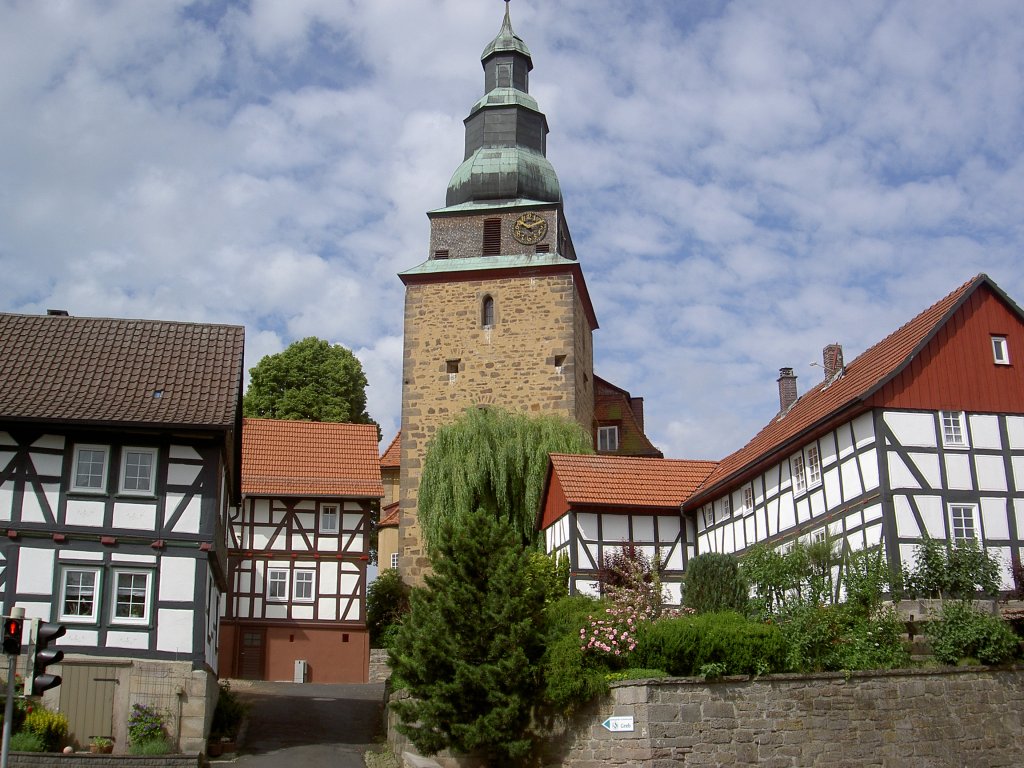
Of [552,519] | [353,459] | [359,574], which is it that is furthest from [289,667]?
[552,519]

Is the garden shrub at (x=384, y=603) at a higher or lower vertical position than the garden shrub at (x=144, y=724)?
higher

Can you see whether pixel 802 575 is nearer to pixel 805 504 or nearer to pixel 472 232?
pixel 805 504

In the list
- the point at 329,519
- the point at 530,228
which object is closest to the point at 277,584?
the point at 329,519

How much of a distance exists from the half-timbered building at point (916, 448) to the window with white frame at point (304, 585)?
13480 mm

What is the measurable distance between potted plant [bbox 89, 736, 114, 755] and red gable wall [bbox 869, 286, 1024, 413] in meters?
14.1

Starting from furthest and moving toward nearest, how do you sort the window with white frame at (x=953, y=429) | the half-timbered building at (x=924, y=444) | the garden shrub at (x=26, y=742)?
the window with white frame at (x=953, y=429) → the half-timbered building at (x=924, y=444) → the garden shrub at (x=26, y=742)

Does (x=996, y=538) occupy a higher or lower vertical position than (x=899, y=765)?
higher

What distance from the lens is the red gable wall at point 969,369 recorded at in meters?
21.6

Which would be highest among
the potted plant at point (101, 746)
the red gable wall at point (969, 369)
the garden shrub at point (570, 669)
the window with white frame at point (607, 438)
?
the window with white frame at point (607, 438)

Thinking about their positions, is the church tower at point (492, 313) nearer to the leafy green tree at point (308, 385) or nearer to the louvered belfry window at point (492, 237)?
the louvered belfry window at point (492, 237)

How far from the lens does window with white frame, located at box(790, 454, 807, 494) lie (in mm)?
23453

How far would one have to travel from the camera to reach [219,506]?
22.8 m

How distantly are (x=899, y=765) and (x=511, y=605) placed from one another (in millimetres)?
6078

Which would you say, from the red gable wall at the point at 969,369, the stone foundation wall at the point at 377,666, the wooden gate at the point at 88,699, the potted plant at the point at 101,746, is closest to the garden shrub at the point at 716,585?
the red gable wall at the point at 969,369
